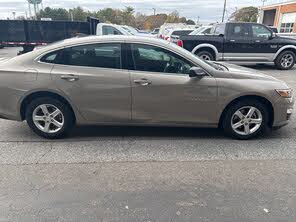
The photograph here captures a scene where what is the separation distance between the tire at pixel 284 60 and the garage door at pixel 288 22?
2594cm

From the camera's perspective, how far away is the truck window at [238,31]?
10641 millimetres

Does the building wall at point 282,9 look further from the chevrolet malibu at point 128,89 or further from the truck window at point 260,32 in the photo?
the chevrolet malibu at point 128,89

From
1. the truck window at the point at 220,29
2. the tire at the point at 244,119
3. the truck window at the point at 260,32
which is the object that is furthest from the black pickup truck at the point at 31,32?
the tire at the point at 244,119

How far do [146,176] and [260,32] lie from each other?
955cm

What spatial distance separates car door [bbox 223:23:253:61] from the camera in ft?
34.9

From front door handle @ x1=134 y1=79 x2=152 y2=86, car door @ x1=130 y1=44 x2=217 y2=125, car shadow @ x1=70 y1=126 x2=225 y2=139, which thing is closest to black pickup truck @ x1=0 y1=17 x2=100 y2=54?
car shadow @ x1=70 y1=126 x2=225 y2=139

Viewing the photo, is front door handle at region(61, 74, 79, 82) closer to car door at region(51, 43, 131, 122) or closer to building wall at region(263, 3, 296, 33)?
car door at region(51, 43, 131, 122)

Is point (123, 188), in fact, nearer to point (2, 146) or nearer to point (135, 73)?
point (135, 73)

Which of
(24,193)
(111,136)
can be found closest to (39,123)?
(111,136)

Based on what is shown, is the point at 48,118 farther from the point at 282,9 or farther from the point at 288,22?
the point at 282,9

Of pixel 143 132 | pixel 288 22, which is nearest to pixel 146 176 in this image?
pixel 143 132

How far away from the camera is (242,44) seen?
419 inches

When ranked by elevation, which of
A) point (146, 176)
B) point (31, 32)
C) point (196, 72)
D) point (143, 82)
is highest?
point (31, 32)

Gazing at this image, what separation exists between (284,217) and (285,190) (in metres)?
0.49
